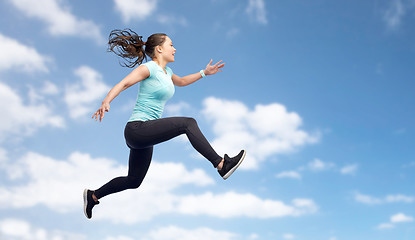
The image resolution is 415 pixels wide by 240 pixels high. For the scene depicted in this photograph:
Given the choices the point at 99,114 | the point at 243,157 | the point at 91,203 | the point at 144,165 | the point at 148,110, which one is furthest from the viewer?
the point at 91,203

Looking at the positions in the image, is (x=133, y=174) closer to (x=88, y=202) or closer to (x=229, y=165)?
(x=88, y=202)

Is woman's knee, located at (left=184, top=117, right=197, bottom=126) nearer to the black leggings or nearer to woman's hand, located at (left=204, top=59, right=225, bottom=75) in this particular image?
the black leggings

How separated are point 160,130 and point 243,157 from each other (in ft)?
3.59

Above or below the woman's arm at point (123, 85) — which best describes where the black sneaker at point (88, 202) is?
below

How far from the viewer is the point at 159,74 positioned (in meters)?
5.82

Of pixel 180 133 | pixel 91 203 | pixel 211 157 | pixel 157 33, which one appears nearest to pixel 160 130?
pixel 180 133

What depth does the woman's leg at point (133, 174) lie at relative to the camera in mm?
6027

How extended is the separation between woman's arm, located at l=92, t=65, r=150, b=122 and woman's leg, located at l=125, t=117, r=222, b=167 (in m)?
0.53

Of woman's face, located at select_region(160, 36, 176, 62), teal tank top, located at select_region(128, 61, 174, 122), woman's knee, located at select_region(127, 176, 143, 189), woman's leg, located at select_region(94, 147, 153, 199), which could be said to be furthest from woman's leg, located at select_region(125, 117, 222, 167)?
woman's face, located at select_region(160, 36, 176, 62)

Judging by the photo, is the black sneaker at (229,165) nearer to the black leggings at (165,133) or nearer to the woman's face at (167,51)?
the black leggings at (165,133)

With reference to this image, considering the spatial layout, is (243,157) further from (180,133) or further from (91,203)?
(91,203)

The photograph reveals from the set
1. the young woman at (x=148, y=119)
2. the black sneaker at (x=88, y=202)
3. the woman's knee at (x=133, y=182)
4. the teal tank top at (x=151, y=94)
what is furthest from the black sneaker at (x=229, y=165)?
the black sneaker at (x=88, y=202)

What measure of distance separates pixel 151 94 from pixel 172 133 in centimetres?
66

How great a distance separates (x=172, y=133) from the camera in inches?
215
